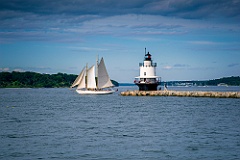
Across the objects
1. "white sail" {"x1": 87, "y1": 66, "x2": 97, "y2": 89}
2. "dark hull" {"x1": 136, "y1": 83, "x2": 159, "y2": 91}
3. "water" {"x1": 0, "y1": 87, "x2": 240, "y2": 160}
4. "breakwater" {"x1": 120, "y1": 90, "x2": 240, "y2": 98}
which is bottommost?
"water" {"x1": 0, "y1": 87, "x2": 240, "y2": 160}

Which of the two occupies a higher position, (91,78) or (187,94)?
(91,78)

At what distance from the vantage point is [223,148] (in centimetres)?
→ 2467

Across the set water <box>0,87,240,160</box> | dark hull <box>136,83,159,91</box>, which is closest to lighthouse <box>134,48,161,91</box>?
dark hull <box>136,83,159,91</box>

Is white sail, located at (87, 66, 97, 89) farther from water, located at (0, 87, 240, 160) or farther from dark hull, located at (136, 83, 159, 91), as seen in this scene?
water, located at (0, 87, 240, 160)

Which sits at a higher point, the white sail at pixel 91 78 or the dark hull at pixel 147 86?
the white sail at pixel 91 78

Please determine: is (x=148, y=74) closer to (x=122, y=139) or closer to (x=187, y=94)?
(x=187, y=94)

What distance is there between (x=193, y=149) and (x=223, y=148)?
1886 mm

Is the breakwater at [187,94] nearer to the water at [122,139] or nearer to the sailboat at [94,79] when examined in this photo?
the sailboat at [94,79]

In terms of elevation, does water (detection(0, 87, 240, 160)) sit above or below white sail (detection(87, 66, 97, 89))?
below

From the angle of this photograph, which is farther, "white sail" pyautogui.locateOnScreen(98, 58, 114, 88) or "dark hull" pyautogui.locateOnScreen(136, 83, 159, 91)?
"white sail" pyautogui.locateOnScreen(98, 58, 114, 88)

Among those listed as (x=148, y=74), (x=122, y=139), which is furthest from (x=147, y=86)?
(x=122, y=139)

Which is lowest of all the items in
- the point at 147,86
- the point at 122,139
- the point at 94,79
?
the point at 122,139

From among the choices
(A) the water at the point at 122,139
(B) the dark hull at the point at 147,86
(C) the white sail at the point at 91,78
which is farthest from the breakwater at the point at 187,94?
(A) the water at the point at 122,139

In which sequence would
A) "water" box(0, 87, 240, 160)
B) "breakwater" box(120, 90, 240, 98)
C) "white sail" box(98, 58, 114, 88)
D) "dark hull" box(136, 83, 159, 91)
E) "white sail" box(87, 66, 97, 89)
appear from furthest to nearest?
1. "white sail" box(87, 66, 97, 89)
2. "white sail" box(98, 58, 114, 88)
3. "dark hull" box(136, 83, 159, 91)
4. "breakwater" box(120, 90, 240, 98)
5. "water" box(0, 87, 240, 160)
